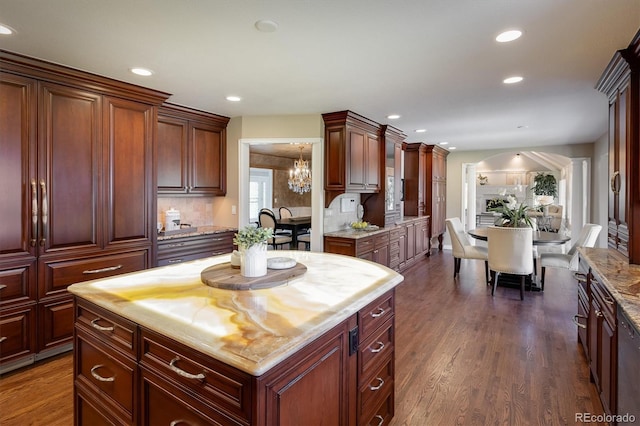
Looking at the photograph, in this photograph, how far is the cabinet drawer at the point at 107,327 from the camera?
1431 mm

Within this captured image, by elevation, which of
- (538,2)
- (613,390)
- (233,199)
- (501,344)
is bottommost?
(501,344)

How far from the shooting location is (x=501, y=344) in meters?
3.15

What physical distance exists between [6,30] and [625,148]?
437cm

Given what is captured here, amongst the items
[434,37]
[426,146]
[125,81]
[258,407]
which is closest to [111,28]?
[125,81]

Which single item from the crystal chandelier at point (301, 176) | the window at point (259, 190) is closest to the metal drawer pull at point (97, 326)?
the crystal chandelier at point (301, 176)

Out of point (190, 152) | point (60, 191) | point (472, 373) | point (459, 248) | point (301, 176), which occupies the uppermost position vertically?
point (301, 176)

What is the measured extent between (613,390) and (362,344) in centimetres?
138

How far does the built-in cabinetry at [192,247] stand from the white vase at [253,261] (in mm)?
2199

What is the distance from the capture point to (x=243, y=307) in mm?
1464

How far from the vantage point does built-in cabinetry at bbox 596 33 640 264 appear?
237cm

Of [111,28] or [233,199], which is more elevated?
[111,28]

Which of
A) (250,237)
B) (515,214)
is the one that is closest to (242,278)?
(250,237)

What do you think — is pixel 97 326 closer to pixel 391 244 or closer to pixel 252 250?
pixel 252 250

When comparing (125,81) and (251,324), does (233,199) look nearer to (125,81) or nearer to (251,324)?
(125,81)
